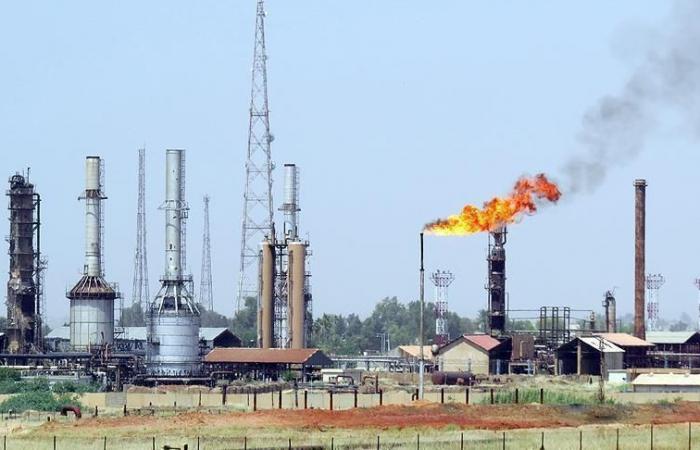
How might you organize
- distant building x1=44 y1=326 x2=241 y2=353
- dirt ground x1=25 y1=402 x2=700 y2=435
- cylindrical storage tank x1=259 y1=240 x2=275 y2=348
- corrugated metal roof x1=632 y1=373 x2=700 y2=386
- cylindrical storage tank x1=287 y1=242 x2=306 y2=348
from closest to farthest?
1. dirt ground x1=25 y1=402 x2=700 y2=435
2. corrugated metal roof x1=632 y1=373 x2=700 y2=386
3. cylindrical storage tank x1=287 y1=242 x2=306 y2=348
4. cylindrical storage tank x1=259 y1=240 x2=275 y2=348
5. distant building x1=44 y1=326 x2=241 y2=353

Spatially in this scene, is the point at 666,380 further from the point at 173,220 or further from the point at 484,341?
the point at 173,220

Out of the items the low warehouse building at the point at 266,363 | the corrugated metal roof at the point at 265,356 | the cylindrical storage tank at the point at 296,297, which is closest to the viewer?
the low warehouse building at the point at 266,363

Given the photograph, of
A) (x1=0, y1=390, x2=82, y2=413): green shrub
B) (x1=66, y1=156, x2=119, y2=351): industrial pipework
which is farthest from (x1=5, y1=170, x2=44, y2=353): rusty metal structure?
(x1=0, y1=390, x2=82, y2=413): green shrub

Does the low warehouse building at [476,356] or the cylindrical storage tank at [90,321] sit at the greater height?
the cylindrical storage tank at [90,321]

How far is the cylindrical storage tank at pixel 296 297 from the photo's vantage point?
15012 centimetres

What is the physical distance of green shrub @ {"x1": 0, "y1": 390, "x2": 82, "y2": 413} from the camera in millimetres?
106312

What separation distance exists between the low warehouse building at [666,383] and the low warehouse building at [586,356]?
13.4 m

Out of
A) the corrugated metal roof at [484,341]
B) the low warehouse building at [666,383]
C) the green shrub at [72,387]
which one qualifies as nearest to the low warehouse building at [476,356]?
the corrugated metal roof at [484,341]

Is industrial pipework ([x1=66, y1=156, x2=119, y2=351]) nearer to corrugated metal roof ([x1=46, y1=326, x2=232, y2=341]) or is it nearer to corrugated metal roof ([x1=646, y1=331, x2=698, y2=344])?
corrugated metal roof ([x1=46, y1=326, x2=232, y2=341])

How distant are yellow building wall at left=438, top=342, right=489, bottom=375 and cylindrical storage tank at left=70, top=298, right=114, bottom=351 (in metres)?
33.6

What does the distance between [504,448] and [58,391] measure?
201 ft

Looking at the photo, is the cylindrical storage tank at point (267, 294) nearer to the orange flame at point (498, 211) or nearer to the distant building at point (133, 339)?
the distant building at point (133, 339)

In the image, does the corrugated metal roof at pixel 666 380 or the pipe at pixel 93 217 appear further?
the pipe at pixel 93 217

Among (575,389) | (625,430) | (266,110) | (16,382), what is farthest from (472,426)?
(266,110)
